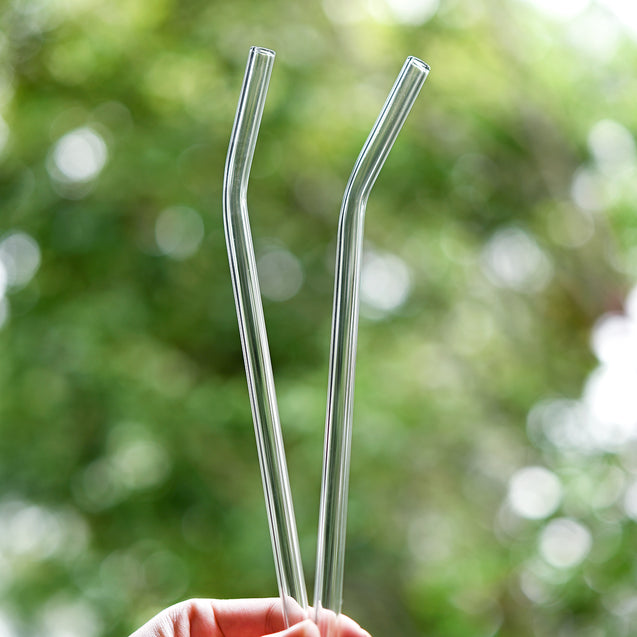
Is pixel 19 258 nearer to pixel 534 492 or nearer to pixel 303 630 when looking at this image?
pixel 534 492

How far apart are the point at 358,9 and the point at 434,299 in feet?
1.88

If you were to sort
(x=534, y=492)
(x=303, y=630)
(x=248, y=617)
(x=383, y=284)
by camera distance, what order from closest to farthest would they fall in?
(x=303, y=630) < (x=248, y=617) < (x=534, y=492) < (x=383, y=284)

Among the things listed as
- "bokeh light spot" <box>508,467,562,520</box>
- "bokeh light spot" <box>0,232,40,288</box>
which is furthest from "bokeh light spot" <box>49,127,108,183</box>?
"bokeh light spot" <box>508,467,562,520</box>

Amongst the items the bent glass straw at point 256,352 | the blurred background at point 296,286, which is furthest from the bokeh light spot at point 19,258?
the bent glass straw at point 256,352

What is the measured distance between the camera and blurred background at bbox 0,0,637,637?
1.44m

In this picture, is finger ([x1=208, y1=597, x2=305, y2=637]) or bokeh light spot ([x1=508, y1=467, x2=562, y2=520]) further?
bokeh light spot ([x1=508, y1=467, x2=562, y2=520])

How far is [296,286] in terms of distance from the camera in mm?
1595

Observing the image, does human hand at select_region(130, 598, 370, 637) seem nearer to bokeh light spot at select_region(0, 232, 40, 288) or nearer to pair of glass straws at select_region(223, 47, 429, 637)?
pair of glass straws at select_region(223, 47, 429, 637)

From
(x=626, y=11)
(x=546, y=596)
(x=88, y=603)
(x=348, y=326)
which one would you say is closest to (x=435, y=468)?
(x=546, y=596)

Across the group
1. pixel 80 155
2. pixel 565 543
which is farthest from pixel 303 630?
pixel 80 155

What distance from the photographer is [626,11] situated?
1.39 meters

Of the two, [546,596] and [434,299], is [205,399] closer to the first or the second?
[434,299]

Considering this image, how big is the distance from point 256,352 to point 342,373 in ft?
0.13

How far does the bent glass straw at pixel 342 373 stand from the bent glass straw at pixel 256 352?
15mm
